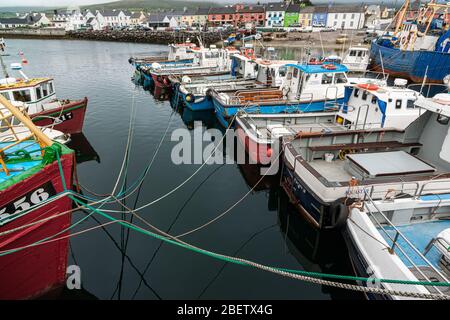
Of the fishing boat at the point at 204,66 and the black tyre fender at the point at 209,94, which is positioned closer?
the black tyre fender at the point at 209,94

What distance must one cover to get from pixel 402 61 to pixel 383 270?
34.0m

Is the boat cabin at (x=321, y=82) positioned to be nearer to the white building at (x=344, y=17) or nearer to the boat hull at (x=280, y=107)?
the boat hull at (x=280, y=107)

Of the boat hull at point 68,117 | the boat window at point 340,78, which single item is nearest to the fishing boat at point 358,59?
the boat window at point 340,78

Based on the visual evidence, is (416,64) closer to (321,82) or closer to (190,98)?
(321,82)

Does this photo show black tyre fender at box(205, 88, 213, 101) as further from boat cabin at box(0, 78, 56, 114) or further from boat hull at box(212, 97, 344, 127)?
boat cabin at box(0, 78, 56, 114)

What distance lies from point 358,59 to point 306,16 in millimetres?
80233

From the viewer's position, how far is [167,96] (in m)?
29.1

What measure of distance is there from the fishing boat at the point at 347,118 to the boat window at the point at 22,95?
38.4 ft

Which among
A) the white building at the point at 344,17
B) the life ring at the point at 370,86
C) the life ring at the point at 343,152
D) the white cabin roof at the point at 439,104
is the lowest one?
the life ring at the point at 343,152

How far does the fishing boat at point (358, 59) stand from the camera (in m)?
35.1

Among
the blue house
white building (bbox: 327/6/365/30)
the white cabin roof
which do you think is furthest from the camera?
the blue house

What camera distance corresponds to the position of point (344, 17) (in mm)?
96562

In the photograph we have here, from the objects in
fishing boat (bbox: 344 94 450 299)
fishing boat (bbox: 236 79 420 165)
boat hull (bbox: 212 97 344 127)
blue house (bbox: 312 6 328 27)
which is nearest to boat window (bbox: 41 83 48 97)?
boat hull (bbox: 212 97 344 127)

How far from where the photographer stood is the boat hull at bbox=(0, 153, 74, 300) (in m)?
5.64
